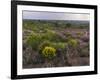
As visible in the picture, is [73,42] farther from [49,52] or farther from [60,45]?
[49,52]

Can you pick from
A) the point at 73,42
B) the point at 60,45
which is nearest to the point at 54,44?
the point at 60,45

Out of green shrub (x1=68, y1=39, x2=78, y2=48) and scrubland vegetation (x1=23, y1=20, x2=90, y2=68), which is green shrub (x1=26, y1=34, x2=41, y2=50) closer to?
scrubland vegetation (x1=23, y1=20, x2=90, y2=68)

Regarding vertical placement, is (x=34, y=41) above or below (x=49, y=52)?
above

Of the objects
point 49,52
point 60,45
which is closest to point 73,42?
point 60,45

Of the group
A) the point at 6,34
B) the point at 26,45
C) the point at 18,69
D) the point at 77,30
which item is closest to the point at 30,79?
the point at 18,69

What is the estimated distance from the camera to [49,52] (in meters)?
2.11

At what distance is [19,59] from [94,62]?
78cm

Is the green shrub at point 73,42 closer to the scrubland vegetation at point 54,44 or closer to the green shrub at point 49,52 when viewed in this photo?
the scrubland vegetation at point 54,44

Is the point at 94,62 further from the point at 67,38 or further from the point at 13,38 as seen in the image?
the point at 13,38

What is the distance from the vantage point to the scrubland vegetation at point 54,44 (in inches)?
81.0

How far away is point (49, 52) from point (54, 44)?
9cm

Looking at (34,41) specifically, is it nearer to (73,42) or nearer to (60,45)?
(60,45)

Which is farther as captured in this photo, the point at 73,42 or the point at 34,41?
the point at 73,42

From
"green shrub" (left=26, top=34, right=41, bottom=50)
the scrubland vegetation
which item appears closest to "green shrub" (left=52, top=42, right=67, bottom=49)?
the scrubland vegetation
